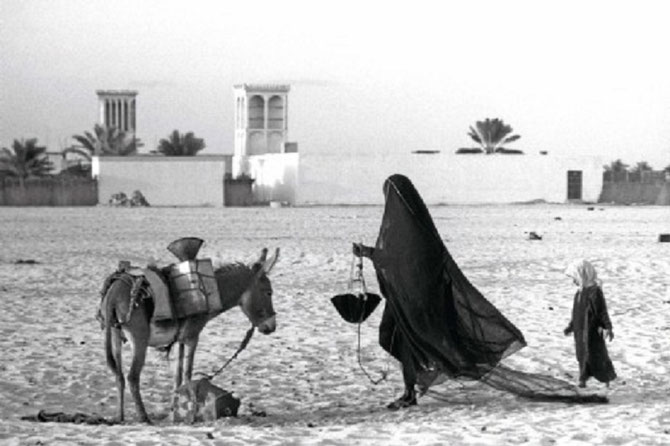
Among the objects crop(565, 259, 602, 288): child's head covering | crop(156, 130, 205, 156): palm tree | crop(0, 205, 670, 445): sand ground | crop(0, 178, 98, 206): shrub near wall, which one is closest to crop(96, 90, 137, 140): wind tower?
crop(156, 130, 205, 156): palm tree

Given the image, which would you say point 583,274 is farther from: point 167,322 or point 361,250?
point 167,322

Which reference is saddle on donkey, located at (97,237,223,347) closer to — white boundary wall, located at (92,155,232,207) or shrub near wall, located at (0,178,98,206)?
white boundary wall, located at (92,155,232,207)

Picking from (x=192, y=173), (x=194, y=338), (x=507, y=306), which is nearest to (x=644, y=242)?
(x=507, y=306)

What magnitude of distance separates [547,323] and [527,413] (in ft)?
16.0

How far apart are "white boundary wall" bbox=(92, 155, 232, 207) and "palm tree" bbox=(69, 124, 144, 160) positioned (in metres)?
14.3

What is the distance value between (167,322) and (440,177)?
51665 millimetres

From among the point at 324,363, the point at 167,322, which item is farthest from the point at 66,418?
the point at 324,363

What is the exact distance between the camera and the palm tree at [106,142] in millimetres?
74000

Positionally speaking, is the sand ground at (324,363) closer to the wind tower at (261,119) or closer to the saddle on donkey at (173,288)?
the saddle on donkey at (173,288)

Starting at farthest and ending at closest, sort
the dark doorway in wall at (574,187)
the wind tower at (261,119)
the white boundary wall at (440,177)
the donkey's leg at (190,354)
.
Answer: the wind tower at (261,119) < the dark doorway in wall at (574,187) < the white boundary wall at (440,177) < the donkey's leg at (190,354)

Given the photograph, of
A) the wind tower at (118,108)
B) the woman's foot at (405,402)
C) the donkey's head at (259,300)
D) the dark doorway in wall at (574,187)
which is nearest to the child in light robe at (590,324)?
the woman's foot at (405,402)

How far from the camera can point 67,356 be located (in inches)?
415

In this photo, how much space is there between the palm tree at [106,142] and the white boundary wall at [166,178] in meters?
14.3

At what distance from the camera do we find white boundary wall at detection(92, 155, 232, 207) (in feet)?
194
